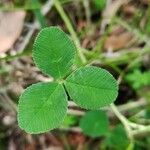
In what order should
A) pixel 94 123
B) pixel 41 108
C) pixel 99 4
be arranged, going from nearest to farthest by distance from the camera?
pixel 41 108
pixel 94 123
pixel 99 4

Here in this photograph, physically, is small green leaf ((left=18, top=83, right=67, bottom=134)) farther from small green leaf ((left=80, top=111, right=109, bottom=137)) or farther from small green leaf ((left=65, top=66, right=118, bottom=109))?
small green leaf ((left=80, top=111, right=109, bottom=137))

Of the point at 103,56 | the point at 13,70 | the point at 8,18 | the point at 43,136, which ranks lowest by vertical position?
the point at 43,136

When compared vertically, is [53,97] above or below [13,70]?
above

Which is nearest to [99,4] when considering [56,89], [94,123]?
[94,123]

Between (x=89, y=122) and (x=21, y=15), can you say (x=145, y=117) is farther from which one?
(x=21, y=15)

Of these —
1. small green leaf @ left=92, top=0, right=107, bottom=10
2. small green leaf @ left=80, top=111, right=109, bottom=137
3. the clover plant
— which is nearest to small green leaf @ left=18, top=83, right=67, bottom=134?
the clover plant

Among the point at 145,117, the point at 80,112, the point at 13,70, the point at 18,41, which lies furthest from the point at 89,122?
the point at 18,41

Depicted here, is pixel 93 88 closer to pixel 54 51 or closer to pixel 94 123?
pixel 54 51
